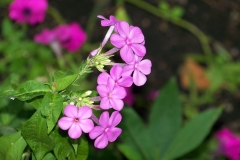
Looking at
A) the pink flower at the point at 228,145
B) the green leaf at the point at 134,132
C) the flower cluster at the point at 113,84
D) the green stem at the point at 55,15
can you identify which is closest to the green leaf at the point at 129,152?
the green leaf at the point at 134,132

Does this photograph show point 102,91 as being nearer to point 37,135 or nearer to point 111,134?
point 111,134

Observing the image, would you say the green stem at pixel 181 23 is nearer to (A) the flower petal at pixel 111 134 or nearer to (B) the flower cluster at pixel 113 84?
(B) the flower cluster at pixel 113 84

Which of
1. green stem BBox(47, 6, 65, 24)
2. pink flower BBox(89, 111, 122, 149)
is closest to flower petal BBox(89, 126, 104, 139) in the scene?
pink flower BBox(89, 111, 122, 149)

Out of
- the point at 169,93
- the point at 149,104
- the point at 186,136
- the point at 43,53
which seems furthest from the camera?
the point at 149,104

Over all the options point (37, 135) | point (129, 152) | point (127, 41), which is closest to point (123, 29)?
point (127, 41)

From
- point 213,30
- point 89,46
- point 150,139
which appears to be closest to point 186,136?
point 150,139

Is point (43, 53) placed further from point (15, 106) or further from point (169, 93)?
point (15, 106)

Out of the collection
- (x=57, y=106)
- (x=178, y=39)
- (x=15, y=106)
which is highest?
(x=57, y=106)
